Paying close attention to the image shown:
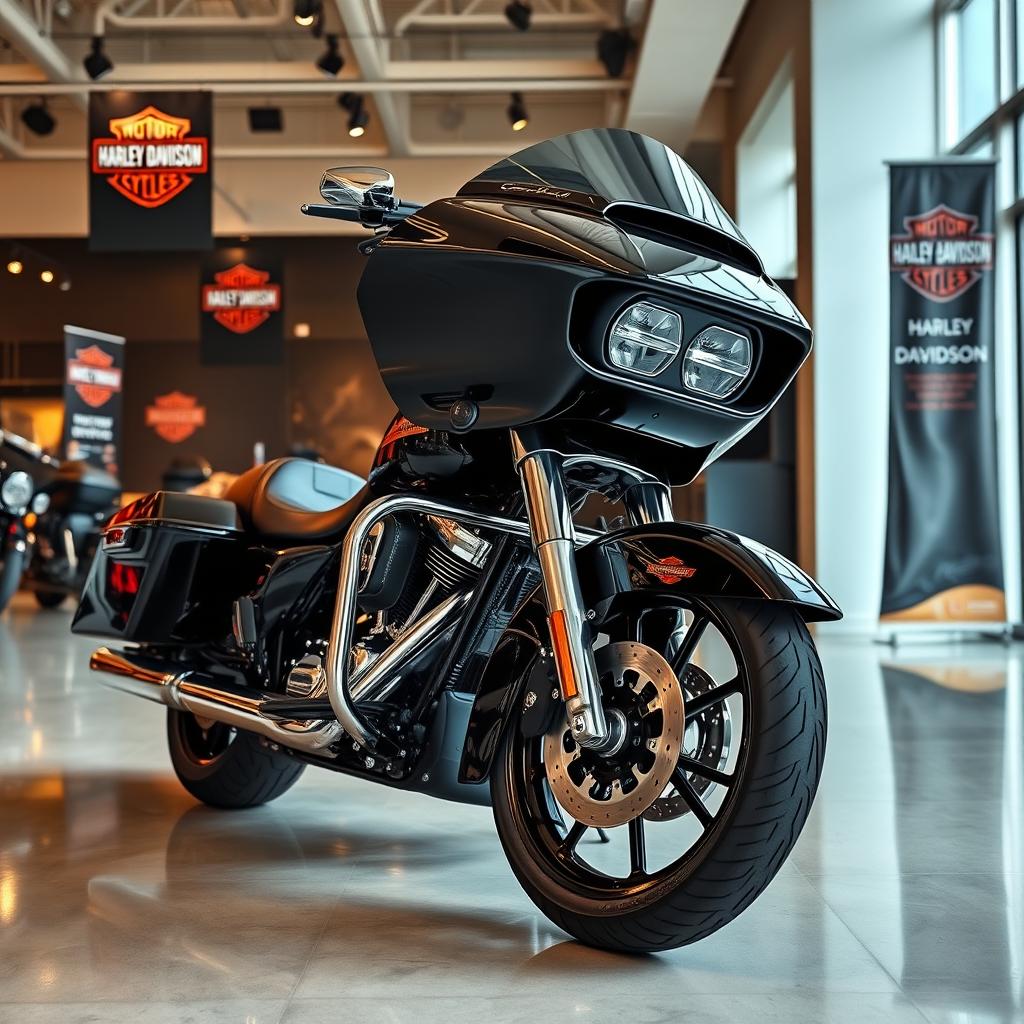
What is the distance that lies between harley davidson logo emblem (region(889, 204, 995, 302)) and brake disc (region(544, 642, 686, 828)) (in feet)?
20.2

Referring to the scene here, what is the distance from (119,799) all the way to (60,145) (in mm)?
12739

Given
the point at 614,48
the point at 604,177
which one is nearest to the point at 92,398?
the point at 614,48

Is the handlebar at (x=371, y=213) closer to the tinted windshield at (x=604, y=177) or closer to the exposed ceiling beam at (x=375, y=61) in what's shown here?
the tinted windshield at (x=604, y=177)

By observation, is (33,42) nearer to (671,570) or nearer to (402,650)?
(402,650)

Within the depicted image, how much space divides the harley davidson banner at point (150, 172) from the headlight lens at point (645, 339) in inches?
270

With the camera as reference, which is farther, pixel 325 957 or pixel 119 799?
pixel 119 799

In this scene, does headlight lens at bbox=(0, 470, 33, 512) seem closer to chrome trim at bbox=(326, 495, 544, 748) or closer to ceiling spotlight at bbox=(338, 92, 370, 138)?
ceiling spotlight at bbox=(338, 92, 370, 138)

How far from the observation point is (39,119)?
40.0 feet

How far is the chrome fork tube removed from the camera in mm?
1766

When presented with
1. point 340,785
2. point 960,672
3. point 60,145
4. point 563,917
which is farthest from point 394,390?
point 60,145

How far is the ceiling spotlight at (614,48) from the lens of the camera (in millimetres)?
10289

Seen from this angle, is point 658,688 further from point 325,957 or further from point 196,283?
point 196,283

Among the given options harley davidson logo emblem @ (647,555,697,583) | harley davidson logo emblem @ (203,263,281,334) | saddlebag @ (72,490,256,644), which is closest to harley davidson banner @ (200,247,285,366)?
harley davidson logo emblem @ (203,263,281,334)

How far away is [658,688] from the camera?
179 cm
